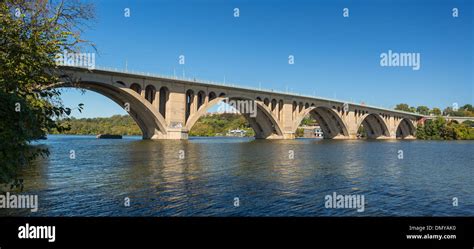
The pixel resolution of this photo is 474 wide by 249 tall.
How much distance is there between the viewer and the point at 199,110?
85.6m

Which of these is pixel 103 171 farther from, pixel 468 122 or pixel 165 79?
pixel 468 122

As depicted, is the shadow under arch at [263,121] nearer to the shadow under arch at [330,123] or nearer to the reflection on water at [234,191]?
the shadow under arch at [330,123]

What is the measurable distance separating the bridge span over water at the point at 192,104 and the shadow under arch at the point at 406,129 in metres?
44.1

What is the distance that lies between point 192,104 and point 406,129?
435 ft

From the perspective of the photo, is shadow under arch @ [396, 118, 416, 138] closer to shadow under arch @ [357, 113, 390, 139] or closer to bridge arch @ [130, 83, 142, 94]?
shadow under arch @ [357, 113, 390, 139]

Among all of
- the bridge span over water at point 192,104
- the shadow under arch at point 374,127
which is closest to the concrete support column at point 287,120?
the bridge span over water at point 192,104

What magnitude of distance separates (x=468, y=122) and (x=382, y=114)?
161 ft

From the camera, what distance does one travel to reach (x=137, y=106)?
77.3 metres

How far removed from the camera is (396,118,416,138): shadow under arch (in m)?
175

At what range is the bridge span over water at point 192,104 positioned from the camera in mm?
72062
